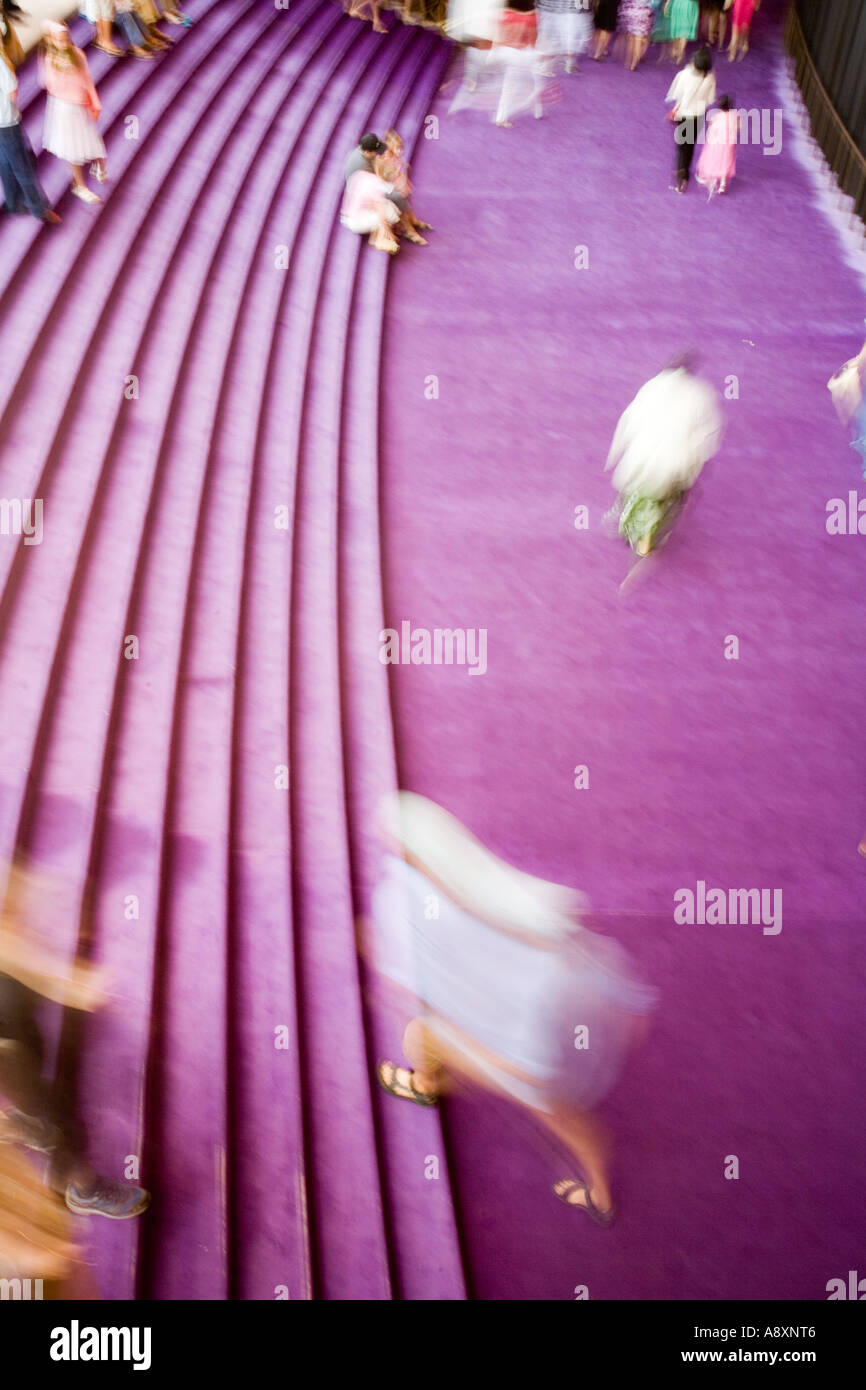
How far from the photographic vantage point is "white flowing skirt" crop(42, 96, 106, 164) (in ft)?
20.4

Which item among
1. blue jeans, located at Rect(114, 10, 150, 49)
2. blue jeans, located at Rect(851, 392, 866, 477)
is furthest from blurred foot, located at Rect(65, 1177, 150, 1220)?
blue jeans, located at Rect(114, 10, 150, 49)

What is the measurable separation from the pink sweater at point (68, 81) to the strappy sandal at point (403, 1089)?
615 cm

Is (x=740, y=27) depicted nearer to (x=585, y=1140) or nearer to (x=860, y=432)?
(x=860, y=432)

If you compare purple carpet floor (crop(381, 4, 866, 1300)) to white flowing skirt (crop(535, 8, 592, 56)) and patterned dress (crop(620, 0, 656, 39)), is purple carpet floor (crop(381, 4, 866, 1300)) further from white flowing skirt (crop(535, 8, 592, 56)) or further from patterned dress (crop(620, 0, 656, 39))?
white flowing skirt (crop(535, 8, 592, 56))

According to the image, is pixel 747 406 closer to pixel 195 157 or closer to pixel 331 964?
pixel 195 157

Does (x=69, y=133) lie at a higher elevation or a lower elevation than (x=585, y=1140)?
higher

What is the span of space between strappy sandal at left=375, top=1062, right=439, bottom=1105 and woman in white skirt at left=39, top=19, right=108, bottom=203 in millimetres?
5843

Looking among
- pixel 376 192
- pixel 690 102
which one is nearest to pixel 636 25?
pixel 690 102

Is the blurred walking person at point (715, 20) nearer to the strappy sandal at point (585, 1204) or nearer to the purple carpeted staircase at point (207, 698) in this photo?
the purple carpeted staircase at point (207, 698)

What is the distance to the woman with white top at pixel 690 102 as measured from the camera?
30.6 ft

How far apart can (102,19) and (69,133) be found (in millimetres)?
2052

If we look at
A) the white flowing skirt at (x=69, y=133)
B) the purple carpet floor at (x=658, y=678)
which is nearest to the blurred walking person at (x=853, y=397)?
the purple carpet floor at (x=658, y=678)

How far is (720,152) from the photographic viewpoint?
9758 mm
